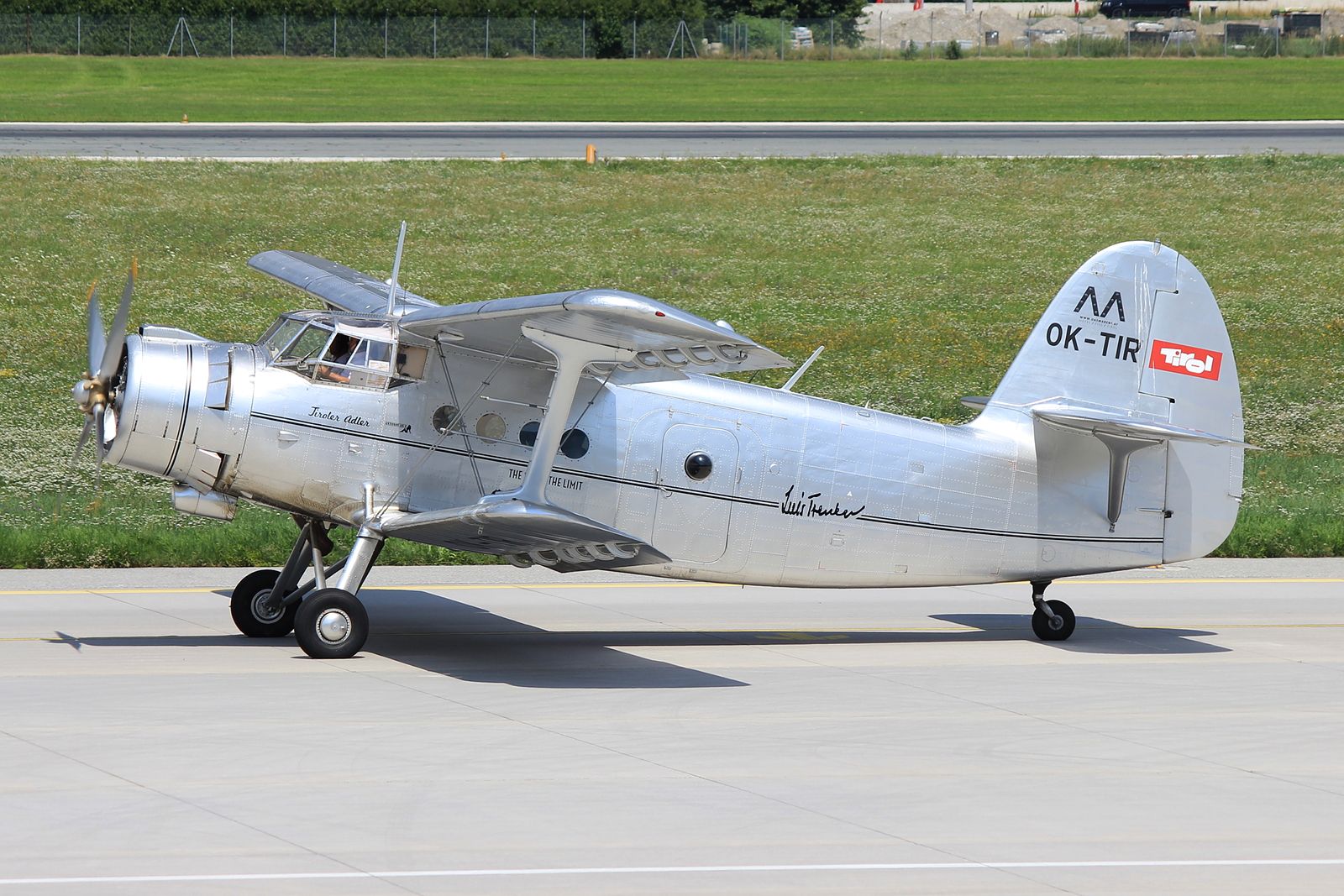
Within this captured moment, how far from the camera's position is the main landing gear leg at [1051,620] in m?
14.4

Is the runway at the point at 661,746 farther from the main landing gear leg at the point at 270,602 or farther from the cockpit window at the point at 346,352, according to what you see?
the cockpit window at the point at 346,352

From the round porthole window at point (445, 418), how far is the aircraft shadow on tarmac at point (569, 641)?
185 cm

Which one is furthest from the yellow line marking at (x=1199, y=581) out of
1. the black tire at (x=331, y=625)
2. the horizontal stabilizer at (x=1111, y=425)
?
the black tire at (x=331, y=625)

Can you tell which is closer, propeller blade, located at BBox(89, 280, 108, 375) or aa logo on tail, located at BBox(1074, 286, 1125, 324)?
propeller blade, located at BBox(89, 280, 108, 375)

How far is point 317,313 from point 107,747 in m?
4.09

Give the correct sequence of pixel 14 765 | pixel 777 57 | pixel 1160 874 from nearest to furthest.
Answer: pixel 1160 874, pixel 14 765, pixel 777 57

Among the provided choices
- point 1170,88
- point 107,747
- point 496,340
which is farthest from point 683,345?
point 1170,88

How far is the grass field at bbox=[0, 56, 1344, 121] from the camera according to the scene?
160ft

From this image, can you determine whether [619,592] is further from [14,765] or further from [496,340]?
[14,765]

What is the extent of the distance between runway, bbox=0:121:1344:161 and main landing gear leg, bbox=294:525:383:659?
2601 cm

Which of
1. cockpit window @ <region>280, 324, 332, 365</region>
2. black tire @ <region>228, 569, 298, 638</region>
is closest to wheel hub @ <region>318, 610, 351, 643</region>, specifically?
black tire @ <region>228, 569, 298, 638</region>

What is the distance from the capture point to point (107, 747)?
10242 millimetres

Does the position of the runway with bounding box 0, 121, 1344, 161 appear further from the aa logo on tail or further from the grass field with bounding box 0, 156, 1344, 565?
the aa logo on tail
